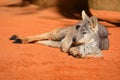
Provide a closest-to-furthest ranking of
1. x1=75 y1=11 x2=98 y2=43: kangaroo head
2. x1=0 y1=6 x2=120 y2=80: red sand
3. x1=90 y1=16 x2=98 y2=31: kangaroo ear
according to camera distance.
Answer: x1=0 y1=6 x2=120 y2=80: red sand, x1=75 y1=11 x2=98 y2=43: kangaroo head, x1=90 y1=16 x2=98 y2=31: kangaroo ear

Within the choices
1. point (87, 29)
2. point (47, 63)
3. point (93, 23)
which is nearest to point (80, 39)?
point (87, 29)

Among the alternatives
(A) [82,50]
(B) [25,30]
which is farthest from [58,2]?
(A) [82,50]

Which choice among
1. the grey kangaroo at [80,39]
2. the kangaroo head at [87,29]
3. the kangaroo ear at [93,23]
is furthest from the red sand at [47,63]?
the kangaroo ear at [93,23]

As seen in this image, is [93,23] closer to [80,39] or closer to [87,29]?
[87,29]

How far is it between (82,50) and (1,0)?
10.2 meters

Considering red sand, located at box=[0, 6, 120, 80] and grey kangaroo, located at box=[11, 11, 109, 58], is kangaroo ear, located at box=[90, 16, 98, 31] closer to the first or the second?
grey kangaroo, located at box=[11, 11, 109, 58]

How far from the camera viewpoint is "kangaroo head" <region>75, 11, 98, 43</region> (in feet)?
24.7

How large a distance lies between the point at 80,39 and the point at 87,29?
0.38 metres

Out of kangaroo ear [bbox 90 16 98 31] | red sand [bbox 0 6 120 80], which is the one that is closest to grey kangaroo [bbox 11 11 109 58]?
kangaroo ear [bbox 90 16 98 31]

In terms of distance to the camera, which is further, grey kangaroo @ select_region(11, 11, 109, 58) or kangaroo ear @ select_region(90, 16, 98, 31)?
kangaroo ear @ select_region(90, 16, 98, 31)

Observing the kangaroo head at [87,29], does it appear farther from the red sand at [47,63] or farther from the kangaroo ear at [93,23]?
the red sand at [47,63]

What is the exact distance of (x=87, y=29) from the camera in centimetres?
769

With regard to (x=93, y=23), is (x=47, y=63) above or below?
below

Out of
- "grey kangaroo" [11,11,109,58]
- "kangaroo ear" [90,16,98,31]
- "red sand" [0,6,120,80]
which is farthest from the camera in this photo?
"kangaroo ear" [90,16,98,31]
